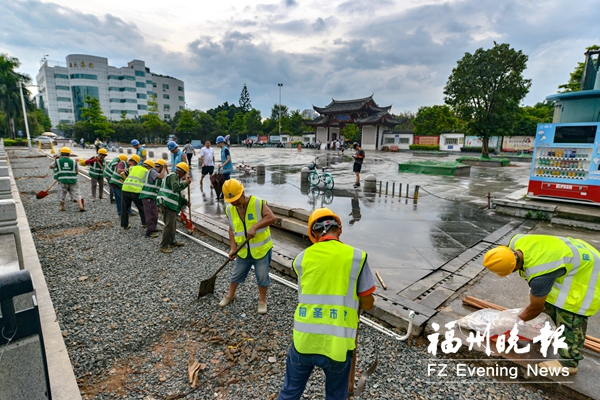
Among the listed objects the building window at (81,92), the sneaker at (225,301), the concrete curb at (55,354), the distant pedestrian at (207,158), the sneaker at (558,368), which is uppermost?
the building window at (81,92)

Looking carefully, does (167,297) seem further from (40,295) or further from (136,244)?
(136,244)

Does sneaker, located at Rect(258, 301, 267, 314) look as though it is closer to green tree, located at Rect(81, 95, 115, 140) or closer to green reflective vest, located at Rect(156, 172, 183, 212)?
green reflective vest, located at Rect(156, 172, 183, 212)

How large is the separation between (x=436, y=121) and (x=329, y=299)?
4542 cm

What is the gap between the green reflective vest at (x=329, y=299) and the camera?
1.98 m

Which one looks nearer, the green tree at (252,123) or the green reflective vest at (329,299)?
the green reflective vest at (329,299)

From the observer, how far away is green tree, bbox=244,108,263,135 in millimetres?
58719

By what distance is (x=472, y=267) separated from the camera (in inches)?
204

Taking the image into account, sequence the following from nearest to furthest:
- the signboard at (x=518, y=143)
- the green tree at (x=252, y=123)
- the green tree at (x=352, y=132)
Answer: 1. the signboard at (x=518, y=143)
2. the green tree at (x=352, y=132)
3. the green tree at (x=252, y=123)

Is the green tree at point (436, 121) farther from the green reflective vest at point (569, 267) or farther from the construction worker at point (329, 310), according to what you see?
the construction worker at point (329, 310)

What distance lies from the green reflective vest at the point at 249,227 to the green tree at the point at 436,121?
4159 centimetres

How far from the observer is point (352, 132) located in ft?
142

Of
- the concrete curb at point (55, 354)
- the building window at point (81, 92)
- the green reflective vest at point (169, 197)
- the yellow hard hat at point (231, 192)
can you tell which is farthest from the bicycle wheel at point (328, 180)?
the building window at point (81, 92)

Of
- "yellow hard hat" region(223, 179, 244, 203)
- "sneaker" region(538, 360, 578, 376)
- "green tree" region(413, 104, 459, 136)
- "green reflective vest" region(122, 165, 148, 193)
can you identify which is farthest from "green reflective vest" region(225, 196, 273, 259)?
"green tree" region(413, 104, 459, 136)

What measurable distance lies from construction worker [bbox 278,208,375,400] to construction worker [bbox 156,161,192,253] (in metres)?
4.17
